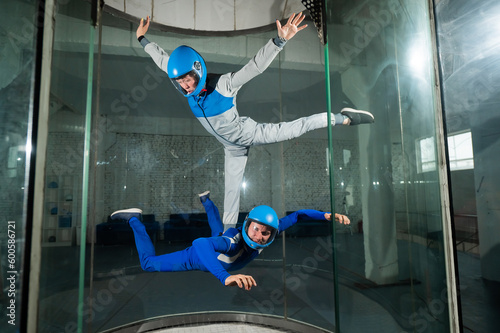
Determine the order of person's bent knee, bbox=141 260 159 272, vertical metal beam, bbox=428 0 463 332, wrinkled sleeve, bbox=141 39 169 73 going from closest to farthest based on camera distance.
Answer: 1. vertical metal beam, bbox=428 0 463 332
2. person's bent knee, bbox=141 260 159 272
3. wrinkled sleeve, bbox=141 39 169 73

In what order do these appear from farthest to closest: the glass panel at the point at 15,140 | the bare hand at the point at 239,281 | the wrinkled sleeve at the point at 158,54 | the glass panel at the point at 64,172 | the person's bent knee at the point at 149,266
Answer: the wrinkled sleeve at the point at 158,54, the person's bent knee at the point at 149,266, the bare hand at the point at 239,281, the glass panel at the point at 64,172, the glass panel at the point at 15,140

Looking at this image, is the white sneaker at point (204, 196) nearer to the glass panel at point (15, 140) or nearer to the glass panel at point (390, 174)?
the glass panel at point (390, 174)

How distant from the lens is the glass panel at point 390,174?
1424 mm

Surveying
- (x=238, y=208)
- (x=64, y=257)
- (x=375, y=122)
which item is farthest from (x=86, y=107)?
(x=375, y=122)

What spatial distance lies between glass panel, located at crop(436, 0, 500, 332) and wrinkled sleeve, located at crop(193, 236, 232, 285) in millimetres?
2632

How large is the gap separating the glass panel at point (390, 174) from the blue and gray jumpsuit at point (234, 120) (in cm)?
37

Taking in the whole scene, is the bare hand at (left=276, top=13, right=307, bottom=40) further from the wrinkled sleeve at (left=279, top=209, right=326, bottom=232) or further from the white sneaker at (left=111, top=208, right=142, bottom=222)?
the white sneaker at (left=111, top=208, right=142, bottom=222)

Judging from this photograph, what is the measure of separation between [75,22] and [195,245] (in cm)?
166

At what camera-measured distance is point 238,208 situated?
250cm

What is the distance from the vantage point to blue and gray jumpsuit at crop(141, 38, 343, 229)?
2141 millimetres

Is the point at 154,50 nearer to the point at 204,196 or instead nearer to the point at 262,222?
the point at 204,196

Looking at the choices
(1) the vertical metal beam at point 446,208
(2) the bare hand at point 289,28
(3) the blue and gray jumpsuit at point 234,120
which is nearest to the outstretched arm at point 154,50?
(3) the blue and gray jumpsuit at point 234,120

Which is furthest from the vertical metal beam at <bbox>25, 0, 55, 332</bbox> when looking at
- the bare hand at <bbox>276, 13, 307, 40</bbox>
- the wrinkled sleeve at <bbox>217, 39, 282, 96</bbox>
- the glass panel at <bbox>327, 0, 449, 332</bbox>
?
the glass panel at <bbox>327, 0, 449, 332</bbox>

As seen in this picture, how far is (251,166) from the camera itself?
8.94 ft
